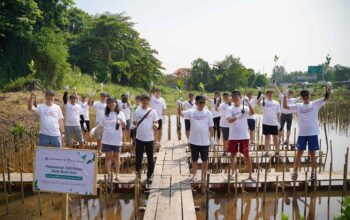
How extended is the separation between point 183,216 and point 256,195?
8.22 feet

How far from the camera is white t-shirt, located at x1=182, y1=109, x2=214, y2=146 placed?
6688 millimetres

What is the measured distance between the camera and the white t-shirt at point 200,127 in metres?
6.69

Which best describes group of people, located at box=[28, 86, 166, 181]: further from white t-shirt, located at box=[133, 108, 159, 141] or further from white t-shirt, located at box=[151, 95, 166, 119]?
white t-shirt, located at box=[151, 95, 166, 119]

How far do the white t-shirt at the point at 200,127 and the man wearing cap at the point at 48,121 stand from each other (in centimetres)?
302

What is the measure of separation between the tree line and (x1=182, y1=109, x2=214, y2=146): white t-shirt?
25.2 ft

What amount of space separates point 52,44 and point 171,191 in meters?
16.2

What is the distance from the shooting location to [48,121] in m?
7.04

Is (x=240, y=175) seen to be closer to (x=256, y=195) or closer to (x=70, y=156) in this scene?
(x=256, y=195)

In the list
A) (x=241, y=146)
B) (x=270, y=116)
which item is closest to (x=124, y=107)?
(x=270, y=116)

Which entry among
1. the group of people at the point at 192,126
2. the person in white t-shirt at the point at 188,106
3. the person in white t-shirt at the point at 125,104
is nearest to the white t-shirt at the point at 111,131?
the group of people at the point at 192,126

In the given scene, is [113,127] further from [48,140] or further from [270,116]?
[270,116]

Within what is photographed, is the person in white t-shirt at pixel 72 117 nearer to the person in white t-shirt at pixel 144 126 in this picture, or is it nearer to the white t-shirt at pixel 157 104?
the white t-shirt at pixel 157 104

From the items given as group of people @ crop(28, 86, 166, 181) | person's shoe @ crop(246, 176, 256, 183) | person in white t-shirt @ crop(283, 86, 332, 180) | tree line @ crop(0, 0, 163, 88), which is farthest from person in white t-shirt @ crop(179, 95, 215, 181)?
tree line @ crop(0, 0, 163, 88)

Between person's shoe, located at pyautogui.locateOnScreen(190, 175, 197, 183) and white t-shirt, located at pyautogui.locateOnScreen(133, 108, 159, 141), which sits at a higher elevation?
white t-shirt, located at pyautogui.locateOnScreen(133, 108, 159, 141)
